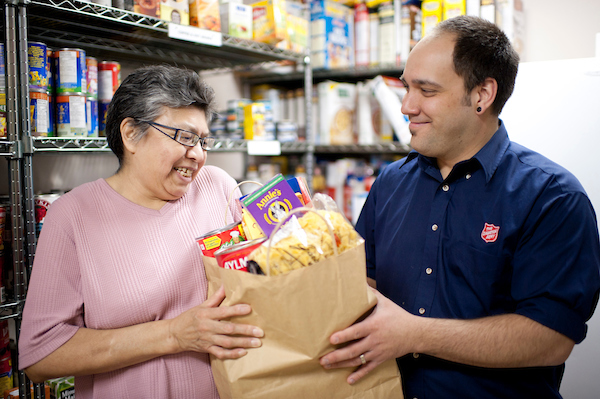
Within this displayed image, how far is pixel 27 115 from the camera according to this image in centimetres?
151

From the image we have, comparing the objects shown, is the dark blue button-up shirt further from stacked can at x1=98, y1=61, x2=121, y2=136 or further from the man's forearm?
stacked can at x1=98, y1=61, x2=121, y2=136

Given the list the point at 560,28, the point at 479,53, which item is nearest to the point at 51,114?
the point at 479,53

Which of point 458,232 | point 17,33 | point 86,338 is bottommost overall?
point 86,338

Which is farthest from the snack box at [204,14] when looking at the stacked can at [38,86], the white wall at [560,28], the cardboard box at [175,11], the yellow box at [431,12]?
the white wall at [560,28]

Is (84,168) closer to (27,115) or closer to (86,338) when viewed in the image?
(27,115)

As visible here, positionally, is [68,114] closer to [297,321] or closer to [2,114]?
[2,114]

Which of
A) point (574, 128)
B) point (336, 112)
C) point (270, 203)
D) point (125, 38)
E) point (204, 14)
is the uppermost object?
point (204, 14)

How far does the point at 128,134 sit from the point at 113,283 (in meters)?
0.43

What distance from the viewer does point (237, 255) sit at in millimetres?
978

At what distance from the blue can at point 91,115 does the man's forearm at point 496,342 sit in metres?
1.41

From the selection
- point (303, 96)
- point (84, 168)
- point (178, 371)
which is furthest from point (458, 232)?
point (303, 96)

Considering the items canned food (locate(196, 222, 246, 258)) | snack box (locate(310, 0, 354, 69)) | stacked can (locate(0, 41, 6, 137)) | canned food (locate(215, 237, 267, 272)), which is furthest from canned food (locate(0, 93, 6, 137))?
snack box (locate(310, 0, 354, 69))

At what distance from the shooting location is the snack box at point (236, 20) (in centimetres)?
216

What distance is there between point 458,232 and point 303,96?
6.37 feet
